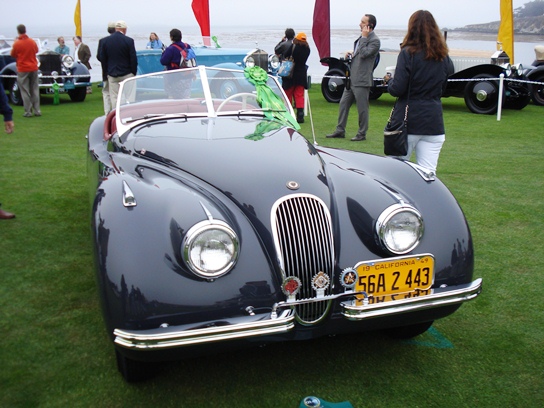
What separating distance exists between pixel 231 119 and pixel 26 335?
1856 millimetres

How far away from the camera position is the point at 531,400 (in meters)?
2.74

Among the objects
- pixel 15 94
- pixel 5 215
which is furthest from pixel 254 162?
pixel 15 94

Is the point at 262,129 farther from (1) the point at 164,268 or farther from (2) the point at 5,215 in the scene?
(2) the point at 5,215

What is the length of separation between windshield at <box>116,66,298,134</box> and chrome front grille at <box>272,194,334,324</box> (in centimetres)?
148

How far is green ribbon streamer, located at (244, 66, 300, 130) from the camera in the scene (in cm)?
422

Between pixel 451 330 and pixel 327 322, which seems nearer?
pixel 327 322

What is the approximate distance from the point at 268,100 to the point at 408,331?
2011mm

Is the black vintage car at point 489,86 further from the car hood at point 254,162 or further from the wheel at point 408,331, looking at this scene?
the wheel at point 408,331

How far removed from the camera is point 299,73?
1120 centimetres

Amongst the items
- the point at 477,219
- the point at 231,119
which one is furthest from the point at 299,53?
the point at 231,119

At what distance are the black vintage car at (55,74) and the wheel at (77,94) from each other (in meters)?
0.14

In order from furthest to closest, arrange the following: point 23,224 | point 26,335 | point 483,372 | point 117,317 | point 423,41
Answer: point 23,224, point 423,41, point 26,335, point 483,372, point 117,317

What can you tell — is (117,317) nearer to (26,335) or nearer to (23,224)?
(26,335)

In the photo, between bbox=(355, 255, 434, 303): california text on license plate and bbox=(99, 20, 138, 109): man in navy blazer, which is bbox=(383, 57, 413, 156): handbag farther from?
bbox=(99, 20, 138, 109): man in navy blazer
